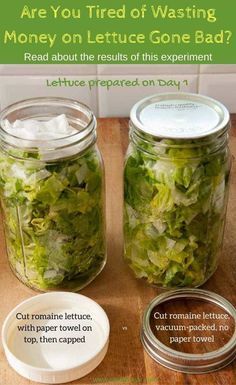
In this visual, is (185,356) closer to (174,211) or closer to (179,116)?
(174,211)

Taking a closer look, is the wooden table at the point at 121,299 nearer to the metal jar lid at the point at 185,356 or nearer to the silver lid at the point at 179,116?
the metal jar lid at the point at 185,356

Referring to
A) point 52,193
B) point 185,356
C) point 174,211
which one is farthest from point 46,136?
point 185,356

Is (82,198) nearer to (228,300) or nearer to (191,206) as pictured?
(191,206)
